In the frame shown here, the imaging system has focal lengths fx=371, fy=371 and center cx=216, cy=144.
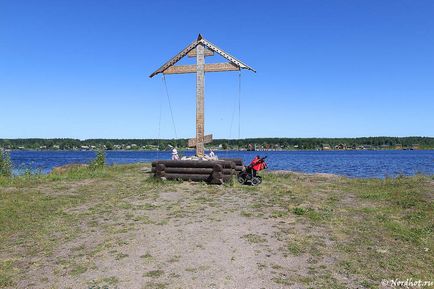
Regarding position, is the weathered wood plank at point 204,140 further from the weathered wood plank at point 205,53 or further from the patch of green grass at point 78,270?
the patch of green grass at point 78,270

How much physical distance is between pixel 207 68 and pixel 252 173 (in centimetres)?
698

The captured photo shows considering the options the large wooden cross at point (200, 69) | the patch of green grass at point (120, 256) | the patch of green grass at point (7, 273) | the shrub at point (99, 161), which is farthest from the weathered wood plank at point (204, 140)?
the patch of green grass at point (7, 273)

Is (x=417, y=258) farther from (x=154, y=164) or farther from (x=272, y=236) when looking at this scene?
(x=154, y=164)

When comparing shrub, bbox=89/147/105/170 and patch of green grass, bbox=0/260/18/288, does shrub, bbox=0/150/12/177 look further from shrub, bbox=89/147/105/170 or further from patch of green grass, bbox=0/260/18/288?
patch of green grass, bbox=0/260/18/288

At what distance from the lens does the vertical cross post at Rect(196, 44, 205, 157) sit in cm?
2253

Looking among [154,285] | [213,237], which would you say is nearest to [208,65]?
[213,237]

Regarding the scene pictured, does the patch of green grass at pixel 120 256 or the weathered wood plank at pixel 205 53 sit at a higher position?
the weathered wood plank at pixel 205 53

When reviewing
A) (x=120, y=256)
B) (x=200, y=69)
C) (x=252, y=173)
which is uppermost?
(x=200, y=69)

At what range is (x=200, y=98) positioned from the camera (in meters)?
22.5

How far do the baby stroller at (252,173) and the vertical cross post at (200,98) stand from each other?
3.39 m

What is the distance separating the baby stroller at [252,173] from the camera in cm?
2041

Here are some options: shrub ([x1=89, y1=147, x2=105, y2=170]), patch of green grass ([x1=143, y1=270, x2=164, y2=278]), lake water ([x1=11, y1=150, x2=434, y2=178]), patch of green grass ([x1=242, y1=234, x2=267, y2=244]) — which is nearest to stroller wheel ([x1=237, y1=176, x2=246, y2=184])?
patch of green grass ([x1=242, y1=234, x2=267, y2=244])

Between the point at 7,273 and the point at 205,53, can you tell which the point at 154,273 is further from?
the point at 205,53

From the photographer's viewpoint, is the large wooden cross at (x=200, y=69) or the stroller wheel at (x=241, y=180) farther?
the large wooden cross at (x=200, y=69)
